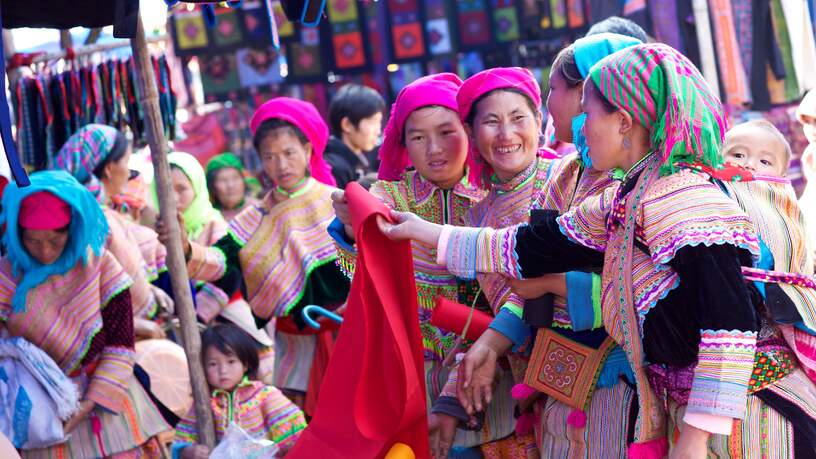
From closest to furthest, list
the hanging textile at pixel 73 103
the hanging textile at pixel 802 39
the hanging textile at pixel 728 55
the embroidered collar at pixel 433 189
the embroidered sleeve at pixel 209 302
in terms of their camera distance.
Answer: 1. the embroidered collar at pixel 433 189
2. the embroidered sleeve at pixel 209 302
3. the hanging textile at pixel 73 103
4. the hanging textile at pixel 802 39
5. the hanging textile at pixel 728 55

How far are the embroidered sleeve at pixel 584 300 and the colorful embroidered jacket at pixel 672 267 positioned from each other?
53mm

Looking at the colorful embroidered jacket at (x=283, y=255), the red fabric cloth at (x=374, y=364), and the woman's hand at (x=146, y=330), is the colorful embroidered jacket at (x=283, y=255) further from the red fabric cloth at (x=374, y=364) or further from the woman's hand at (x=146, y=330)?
the red fabric cloth at (x=374, y=364)

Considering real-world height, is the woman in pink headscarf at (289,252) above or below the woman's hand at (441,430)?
above

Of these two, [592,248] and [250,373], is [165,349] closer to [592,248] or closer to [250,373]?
[250,373]

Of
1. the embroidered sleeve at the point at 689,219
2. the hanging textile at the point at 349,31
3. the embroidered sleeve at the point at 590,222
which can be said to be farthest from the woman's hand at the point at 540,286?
the hanging textile at the point at 349,31

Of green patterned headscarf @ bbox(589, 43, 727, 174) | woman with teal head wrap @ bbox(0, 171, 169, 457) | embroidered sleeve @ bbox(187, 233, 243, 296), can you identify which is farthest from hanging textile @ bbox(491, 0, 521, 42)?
green patterned headscarf @ bbox(589, 43, 727, 174)

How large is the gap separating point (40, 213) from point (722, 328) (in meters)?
2.98

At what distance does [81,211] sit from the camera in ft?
14.0

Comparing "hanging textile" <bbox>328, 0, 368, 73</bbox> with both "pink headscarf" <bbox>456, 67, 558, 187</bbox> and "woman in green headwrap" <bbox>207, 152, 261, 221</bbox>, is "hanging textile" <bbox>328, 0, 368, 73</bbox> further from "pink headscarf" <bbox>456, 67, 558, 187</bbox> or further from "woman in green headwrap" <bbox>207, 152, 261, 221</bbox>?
"pink headscarf" <bbox>456, 67, 558, 187</bbox>

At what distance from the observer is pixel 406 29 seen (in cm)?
926

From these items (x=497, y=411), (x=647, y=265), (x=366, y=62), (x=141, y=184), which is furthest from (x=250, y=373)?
(x=366, y=62)

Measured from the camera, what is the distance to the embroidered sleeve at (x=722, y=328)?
7.24ft

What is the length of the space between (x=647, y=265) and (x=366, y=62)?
7.20m

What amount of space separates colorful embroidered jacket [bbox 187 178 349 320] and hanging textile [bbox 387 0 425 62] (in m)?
4.76
